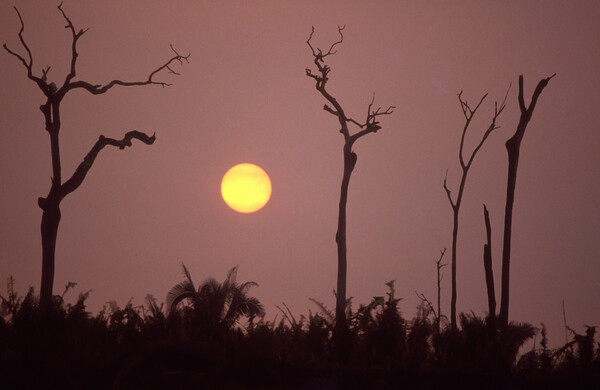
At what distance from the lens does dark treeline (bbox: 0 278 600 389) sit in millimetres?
8102

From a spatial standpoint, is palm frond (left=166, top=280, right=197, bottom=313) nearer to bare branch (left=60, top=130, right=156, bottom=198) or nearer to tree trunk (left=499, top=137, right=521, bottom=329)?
bare branch (left=60, top=130, right=156, bottom=198)

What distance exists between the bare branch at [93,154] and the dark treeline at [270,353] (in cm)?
440

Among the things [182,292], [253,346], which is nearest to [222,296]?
[182,292]

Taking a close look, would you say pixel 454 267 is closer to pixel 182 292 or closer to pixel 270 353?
pixel 182 292

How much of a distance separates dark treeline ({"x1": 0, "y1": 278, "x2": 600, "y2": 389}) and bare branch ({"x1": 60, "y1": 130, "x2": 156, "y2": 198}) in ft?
14.4

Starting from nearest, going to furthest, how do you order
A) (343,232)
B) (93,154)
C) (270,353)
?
(270,353), (93,154), (343,232)

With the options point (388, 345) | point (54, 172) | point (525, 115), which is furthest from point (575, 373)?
point (54, 172)

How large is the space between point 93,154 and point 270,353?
37.8 feet

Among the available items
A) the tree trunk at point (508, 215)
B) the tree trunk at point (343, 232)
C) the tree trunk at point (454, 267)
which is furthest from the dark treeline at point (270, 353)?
the tree trunk at point (454, 267)

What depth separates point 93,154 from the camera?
2294cm

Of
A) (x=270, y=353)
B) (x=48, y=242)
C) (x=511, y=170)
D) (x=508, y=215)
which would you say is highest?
(x=511, y=170)

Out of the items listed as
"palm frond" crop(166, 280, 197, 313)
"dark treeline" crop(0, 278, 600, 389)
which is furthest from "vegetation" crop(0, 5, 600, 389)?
"palm frond" crop(166, 280, 197, 313)

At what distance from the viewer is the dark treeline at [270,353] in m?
8.10

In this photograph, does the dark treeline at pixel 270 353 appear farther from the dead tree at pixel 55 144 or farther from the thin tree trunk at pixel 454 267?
the thin tree trunk at pixel 454 267
